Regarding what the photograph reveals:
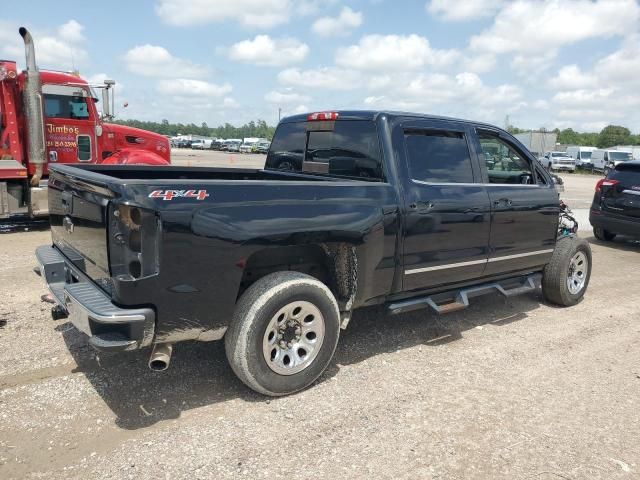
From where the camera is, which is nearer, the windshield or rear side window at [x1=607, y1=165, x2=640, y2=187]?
rear side window at [x1=607, y1=165, x2=640, y2=187]

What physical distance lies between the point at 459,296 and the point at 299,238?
1941 millimetres

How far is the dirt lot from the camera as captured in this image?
2893mm

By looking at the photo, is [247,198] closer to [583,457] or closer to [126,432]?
[126,432]

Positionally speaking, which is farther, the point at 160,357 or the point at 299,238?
the point at 299,238

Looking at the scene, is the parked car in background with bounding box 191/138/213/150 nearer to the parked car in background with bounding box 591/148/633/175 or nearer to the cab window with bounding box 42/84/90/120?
the parked car in background with bounding box 591/148/633/175

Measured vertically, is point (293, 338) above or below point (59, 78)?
below

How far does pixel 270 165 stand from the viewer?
5586 millimetres

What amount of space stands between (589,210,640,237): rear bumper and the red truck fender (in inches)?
342

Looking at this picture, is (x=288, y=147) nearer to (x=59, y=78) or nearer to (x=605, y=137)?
(x=59, y=78)

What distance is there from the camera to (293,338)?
11.9 feet

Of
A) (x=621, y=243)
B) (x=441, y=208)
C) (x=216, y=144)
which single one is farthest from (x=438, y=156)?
(x=216, y=144)

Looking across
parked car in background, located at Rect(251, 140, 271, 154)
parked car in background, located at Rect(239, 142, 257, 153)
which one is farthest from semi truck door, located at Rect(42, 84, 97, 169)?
parked car in background, located at Rect(239, 142, 257, 153)

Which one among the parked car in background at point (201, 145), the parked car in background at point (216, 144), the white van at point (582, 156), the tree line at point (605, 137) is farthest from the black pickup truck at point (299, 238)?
the tree line at point (605, 137)

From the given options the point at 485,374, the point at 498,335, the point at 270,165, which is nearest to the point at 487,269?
the point at 498,335
